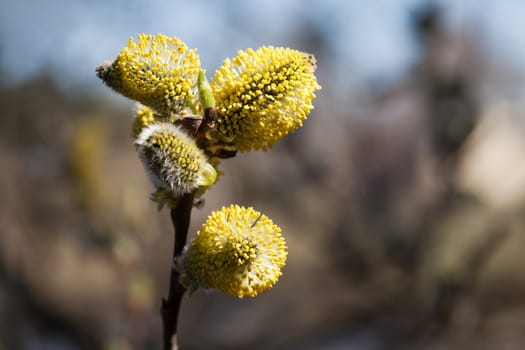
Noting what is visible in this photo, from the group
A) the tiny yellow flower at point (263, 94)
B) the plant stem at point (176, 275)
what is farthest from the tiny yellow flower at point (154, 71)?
the plant stem at point (176, 275)

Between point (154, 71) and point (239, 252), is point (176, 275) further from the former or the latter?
point (154, 71)

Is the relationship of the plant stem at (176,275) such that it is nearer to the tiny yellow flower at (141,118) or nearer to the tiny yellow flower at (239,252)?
the tiny yellow flower at (239,252)

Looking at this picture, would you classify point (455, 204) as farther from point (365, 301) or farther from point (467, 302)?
point (365, 301)

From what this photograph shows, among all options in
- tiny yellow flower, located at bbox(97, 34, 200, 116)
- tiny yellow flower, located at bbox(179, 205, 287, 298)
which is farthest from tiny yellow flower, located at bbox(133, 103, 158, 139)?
tiny yellow flower, located at bbox(179, 205, 287, 298)

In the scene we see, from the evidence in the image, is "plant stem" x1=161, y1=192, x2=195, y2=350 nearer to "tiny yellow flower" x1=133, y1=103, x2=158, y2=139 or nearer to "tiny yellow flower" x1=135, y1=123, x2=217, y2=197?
"tiny yellow flower" x1=135, y1=123, x2=217, y2=197

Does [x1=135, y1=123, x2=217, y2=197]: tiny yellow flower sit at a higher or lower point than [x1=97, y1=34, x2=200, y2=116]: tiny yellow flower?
lower

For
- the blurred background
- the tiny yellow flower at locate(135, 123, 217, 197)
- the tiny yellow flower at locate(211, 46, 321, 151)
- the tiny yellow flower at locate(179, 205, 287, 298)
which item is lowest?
the tiny yellow flower at locate(179, 205, 287, 298)
